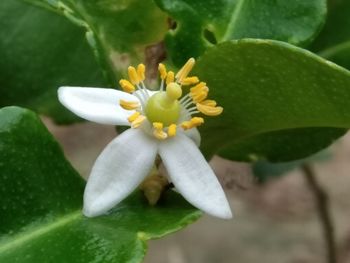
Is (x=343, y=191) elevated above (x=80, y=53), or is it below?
below

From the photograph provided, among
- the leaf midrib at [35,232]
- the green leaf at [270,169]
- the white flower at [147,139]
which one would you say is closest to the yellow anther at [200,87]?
the white flower at [147,139]

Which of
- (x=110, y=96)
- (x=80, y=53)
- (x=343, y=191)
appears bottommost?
(x=343, y=191)

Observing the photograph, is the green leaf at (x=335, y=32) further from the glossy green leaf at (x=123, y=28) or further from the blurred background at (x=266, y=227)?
the blurred background at (x=266, y=227)

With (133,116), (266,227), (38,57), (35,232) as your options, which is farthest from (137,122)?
(266,227)

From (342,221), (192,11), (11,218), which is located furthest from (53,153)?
(342,221)

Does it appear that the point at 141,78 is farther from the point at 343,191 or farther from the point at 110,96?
the point at 343,191
